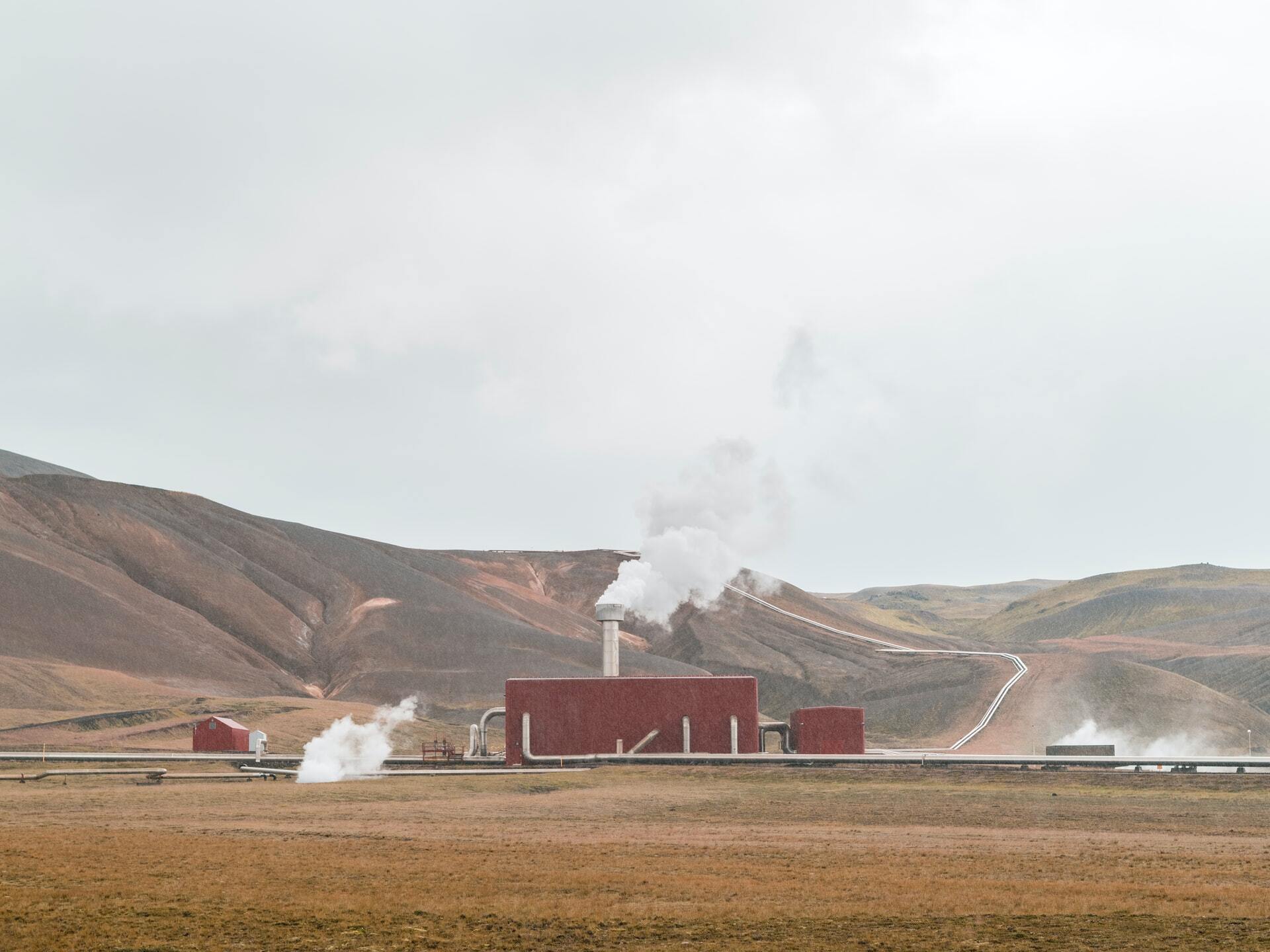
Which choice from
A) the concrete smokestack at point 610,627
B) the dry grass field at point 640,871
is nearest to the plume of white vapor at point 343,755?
the concrete smokestack at point 610,627

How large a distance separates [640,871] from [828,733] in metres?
42.3

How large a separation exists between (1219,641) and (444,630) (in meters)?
102

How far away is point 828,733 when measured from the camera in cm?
6625

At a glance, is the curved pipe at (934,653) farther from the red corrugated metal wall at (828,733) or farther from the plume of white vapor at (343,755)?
the plume of white vapor at (343,755)

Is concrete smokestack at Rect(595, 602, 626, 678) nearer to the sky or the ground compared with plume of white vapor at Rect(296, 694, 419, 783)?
nearer to the sky

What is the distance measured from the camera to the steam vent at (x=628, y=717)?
60969mm

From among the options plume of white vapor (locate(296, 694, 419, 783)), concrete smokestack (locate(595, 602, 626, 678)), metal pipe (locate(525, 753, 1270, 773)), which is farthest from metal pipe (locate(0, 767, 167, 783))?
concrete smokestack (locate(595, 602, 626, 678))

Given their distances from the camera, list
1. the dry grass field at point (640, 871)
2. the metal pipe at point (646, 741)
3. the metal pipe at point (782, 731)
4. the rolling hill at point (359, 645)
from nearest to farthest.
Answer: the dry grass field at point (640, 871) < the metal pipe at point (646, 741) < the metal pipe at point (782, 731) < the rolling hill at point (359, 645)

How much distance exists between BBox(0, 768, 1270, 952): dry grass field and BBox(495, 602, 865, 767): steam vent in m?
17.0

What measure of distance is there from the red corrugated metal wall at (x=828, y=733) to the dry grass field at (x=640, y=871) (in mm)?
22291

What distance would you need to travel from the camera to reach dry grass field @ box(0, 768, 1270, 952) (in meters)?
19.3

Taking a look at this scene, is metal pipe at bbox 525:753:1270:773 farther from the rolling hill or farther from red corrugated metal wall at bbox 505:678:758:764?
the rolling hill

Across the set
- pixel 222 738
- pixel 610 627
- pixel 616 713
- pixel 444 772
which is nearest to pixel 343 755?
pixel 444 772

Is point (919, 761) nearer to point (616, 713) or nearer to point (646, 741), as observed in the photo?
point (646, 741)
